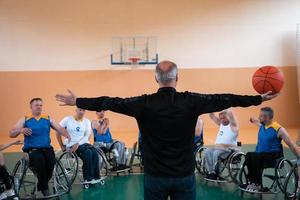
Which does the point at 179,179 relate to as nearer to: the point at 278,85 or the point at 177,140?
the point at 177,140

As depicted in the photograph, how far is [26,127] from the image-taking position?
3932mm

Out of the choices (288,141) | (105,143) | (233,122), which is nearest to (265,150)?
(288,141)

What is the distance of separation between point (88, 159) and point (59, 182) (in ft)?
1.42

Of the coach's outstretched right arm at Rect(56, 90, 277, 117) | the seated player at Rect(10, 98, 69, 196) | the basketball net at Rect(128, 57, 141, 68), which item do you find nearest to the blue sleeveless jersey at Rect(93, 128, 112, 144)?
the seated player at Rect(10, 98, 69, 196)

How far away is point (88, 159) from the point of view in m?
4.36

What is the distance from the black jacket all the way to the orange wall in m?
7.28

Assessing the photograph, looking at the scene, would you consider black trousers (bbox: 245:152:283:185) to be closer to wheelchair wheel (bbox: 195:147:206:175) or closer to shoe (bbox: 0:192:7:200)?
wheelchair wheel (bbox: 195:147:206:175)

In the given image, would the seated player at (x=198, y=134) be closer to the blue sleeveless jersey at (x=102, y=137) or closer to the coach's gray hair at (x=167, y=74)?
the blue sleeveless jersey at (x=102, y=137)

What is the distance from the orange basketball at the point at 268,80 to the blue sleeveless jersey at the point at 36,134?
231 centimetres

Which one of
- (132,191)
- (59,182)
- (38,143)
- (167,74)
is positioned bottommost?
(132,191)

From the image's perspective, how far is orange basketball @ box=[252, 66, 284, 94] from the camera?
3.06 metres

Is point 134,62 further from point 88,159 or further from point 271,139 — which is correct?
point 271,139

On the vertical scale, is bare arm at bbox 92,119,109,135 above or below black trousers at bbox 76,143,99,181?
above

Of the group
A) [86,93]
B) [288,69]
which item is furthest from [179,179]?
[288,69]
